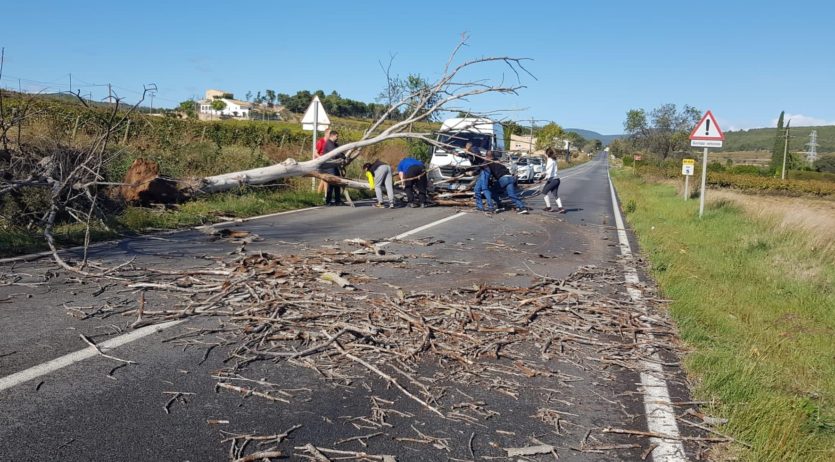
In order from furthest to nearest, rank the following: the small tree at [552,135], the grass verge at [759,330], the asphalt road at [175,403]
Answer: the small tree at [552,135]
the grass verge at [759,330]
the asphalt road at [175,403]

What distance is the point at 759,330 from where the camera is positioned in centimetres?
685

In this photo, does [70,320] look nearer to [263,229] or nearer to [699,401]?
[699,401]

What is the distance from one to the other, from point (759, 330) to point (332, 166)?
1232cm

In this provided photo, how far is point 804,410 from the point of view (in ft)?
14.9

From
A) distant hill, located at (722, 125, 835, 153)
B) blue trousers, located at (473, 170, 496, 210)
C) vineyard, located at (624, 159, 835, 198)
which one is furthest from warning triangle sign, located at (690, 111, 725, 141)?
distant hill, located at (722, 125, 835, 153)

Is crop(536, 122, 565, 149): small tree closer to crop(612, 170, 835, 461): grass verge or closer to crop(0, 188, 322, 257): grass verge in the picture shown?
crop(0, 188, 322, 257): grass verge

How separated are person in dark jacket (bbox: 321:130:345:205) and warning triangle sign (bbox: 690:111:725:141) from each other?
9.33 meters

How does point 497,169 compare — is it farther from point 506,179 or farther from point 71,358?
point 71,358

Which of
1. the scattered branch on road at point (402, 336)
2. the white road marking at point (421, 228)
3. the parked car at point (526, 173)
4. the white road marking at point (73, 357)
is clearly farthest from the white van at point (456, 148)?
the white road marking at point (73, 357)

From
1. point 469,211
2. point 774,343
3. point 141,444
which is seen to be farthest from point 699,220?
point 141,444

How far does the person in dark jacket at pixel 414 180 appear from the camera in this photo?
59.0 feet

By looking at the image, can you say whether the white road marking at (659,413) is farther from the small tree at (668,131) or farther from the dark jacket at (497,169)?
the small tree at (668,131)

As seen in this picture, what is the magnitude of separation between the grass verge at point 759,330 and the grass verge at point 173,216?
26.3 ft

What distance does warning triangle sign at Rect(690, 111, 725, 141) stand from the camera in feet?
58.5
